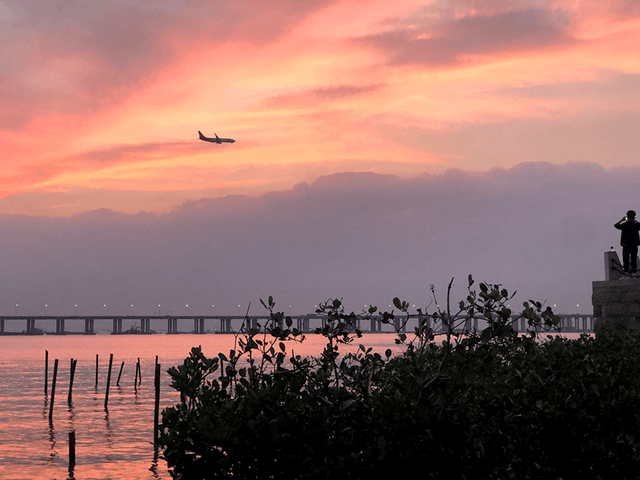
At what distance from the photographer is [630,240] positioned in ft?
88.6

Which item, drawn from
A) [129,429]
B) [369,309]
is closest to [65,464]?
[129,429]

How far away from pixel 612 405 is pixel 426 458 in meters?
3.19

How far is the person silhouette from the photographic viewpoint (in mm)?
26969

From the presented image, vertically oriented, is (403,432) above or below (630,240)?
below

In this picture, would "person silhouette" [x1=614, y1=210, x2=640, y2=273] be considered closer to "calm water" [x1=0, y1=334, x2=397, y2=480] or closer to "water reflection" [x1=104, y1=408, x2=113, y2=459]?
"calm water" [x1=0, y1=334, x2=397, y2=480]

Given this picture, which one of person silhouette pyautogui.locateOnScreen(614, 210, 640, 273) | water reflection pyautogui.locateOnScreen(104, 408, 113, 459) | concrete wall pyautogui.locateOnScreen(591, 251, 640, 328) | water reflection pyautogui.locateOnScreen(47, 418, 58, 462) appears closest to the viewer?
concrete wall pyautogui.locateOnScreen(591, 251, 640, 328)

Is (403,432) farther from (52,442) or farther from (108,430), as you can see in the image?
(108,430)

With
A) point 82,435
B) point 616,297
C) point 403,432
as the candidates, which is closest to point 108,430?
point 82,435

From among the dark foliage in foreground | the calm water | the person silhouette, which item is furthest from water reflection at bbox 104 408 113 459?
the dark foliage in foreground

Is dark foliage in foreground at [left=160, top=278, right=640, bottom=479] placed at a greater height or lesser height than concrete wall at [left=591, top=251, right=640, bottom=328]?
lesser

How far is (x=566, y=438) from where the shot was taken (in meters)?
8.53

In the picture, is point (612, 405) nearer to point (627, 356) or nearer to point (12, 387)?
point (627, 356)

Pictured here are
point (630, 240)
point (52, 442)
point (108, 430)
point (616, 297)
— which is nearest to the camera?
point (616, 297)

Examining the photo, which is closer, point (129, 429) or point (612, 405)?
point (612, 405)
